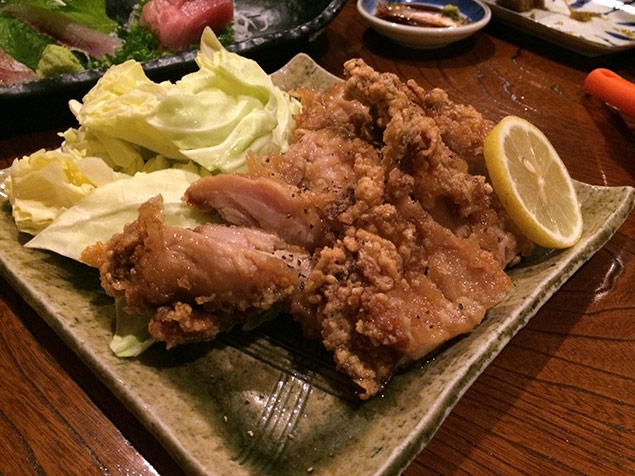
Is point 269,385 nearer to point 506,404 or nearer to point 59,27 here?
point 506,404

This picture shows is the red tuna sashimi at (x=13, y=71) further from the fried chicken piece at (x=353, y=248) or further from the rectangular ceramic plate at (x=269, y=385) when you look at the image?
the fried chicken piece at (x=353, y=248)

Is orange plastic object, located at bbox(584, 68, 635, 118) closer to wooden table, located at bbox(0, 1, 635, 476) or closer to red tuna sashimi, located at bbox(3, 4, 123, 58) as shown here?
wooden table, located at bbox(0, 1, 635, 476)

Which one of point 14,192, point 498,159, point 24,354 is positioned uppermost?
point 498,159

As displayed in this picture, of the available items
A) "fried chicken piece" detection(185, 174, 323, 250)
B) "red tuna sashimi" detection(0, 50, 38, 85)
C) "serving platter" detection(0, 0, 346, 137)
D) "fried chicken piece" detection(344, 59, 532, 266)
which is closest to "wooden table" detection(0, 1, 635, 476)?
"fried chicken piece" detection(344, 59, 532, 266)

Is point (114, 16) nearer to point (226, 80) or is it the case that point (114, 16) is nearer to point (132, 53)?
point (132, 53)

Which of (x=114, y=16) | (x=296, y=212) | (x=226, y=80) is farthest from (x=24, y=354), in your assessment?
(x=114, y=16)

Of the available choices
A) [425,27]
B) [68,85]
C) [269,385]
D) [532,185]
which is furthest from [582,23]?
[269,385]
